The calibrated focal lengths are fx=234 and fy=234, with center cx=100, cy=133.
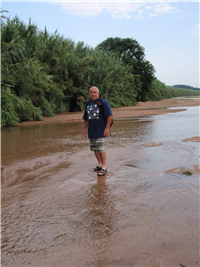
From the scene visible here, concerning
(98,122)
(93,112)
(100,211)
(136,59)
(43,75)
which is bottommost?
(100,211)

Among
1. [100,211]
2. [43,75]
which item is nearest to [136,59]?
[43,75]

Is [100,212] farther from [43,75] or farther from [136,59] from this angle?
[136,59]

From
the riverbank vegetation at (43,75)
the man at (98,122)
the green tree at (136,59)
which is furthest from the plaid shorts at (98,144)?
the green tree at (136,59)

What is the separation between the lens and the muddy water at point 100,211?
1856 millimetres

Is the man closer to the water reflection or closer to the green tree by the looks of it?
the water reflection

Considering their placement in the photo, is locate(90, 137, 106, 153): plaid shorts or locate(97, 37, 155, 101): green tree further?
locate(97, 37, 155, 101): green tree

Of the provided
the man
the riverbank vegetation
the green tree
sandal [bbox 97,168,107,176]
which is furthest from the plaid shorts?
the green tree

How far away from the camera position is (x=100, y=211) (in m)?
2.55

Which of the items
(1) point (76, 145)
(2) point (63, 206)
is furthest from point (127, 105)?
(2) point (63, 206)

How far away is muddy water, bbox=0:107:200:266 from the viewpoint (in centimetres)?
186

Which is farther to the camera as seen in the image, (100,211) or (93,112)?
(93,112)

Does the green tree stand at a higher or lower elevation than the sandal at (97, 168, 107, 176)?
higher

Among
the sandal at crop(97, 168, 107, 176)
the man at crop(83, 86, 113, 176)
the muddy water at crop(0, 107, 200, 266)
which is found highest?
the man at crop(83, 86, 113, 176)

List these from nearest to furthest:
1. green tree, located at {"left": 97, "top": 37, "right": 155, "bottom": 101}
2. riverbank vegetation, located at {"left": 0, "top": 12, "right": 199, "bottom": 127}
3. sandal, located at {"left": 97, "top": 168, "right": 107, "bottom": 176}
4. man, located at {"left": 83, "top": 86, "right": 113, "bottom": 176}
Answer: sandal, located at {"left": 97, "top": 168, "right": 107, "bottom": 176} < man, located at {"left": 83, "top": 86, "right": 113, "bottom": 176} < riverbank vegetation, located at {"left": 0, "top": 12, "right": 199, "bottom": 127} < green tree, located at {"left": 97, "top": 37, "right": 155, "bottom": 101}
